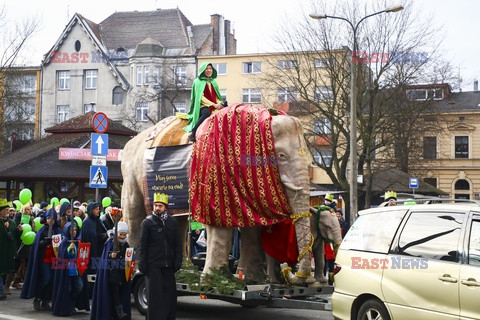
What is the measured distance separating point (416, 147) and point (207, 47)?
1241 inches

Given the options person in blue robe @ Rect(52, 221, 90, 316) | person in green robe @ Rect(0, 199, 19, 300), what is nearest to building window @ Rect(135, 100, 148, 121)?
person in green robe @ Rect(0, 199, 19, 300)

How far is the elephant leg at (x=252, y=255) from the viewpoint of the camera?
12.4m

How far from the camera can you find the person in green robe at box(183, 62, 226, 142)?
42.9ft

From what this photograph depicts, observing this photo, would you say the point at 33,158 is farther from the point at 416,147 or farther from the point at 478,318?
the point at 478,318

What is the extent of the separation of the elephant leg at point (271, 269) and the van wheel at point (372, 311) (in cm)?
278

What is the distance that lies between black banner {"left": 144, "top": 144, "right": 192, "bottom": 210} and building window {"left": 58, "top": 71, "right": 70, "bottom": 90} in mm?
54020

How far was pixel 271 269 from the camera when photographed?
12086 millimetres

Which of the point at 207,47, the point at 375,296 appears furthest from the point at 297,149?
the point at 207,47

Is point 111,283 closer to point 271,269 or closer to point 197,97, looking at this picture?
point 271,269

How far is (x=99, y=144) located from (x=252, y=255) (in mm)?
6508

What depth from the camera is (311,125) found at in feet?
124

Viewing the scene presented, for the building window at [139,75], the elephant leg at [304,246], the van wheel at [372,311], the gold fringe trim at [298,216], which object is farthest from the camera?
the building window at [139,75]

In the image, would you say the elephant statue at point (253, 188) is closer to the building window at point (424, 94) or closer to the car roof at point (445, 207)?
the car roof at point (445, 207)

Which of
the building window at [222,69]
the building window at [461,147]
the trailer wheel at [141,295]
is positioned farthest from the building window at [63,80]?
the trailer wheel at [141,295]
